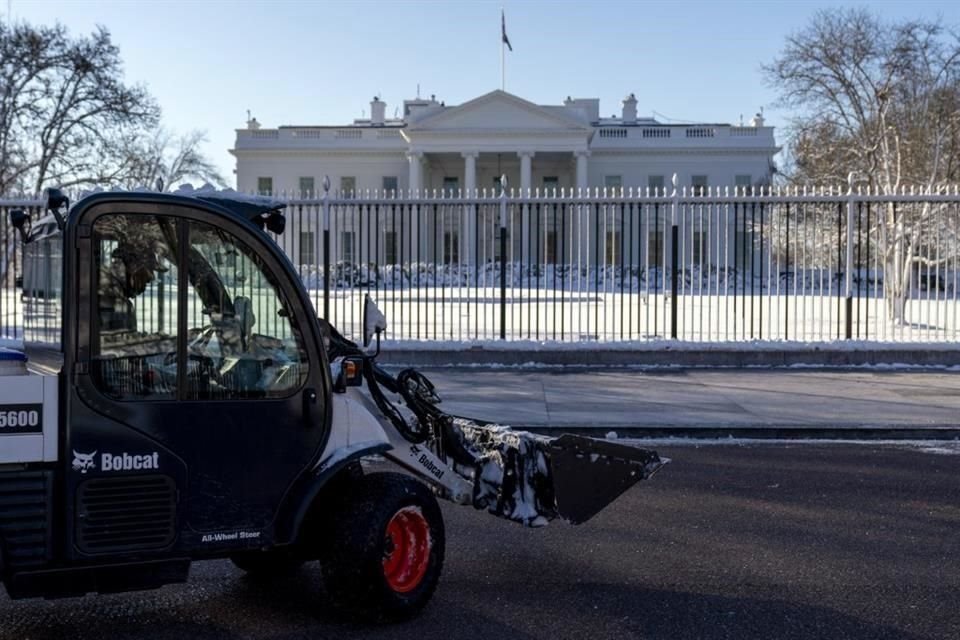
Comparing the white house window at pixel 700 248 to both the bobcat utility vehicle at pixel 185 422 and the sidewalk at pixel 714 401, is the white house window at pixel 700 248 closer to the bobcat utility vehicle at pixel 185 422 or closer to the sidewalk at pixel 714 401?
the sidewalk at pixel 714 401

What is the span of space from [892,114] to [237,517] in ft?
88.6

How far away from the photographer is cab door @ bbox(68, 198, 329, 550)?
15.1ft

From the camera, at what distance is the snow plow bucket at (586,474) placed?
5.91 m

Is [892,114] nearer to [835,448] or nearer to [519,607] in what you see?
[835,448]

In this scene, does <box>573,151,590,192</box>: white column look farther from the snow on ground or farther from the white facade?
the snow on ground

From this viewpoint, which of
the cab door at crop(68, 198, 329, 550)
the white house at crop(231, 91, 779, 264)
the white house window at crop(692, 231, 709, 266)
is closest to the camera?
the cab door at crop(68, 198, 329, 550)

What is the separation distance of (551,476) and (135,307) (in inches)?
95.6

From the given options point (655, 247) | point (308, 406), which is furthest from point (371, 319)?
point (655, 247)

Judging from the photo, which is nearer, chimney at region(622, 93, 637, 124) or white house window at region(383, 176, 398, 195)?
white house window at region(383, 176, 398, 195)

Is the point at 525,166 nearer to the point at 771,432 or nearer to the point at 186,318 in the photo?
the point at 771,432

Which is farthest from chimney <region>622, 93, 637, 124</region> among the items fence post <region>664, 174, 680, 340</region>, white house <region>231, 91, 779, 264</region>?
fence post <region>664, 174, 680, 340</region>

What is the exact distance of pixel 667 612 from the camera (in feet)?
18.0

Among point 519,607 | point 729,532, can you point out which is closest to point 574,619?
point 519,607

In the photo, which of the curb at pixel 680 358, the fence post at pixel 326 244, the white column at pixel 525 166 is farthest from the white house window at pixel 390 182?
the curb at pixel 680 358
